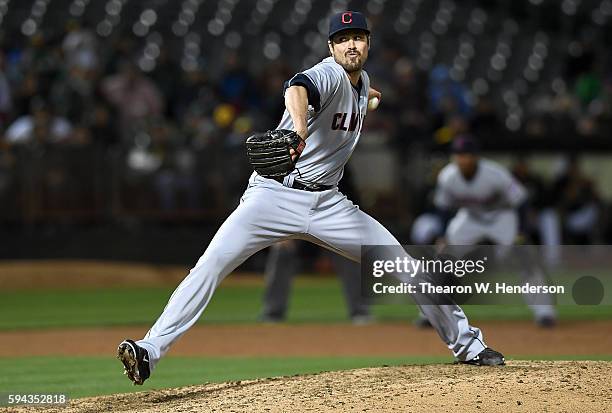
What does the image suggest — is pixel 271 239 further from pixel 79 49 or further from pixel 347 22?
pixel 79 49

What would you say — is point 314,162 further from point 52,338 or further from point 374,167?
point 374,167

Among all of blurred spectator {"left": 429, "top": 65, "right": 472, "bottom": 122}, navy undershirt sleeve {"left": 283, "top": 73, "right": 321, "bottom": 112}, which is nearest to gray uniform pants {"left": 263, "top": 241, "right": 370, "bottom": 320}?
navy undershirt sleeve {"left": 283, "top": 73, "right": 321, "bottom": 112}

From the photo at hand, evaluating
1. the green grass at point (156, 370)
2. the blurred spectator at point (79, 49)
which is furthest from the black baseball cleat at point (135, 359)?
the blurred spectator at point (79, 49)

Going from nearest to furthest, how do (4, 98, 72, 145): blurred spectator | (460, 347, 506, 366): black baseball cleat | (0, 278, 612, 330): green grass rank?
(460, 347, 506, 366): black baseball cleat → (0, 278, 612, 330): green grass → (4, 98, 72, 145): blurred spectator

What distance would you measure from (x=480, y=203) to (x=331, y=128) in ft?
18.1

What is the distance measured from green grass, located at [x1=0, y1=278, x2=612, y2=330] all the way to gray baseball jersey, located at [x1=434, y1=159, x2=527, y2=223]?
1.75 m

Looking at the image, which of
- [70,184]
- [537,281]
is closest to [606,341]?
[537,281]

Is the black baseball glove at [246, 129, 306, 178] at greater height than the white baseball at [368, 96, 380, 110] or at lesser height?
lesser

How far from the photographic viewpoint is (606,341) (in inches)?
404

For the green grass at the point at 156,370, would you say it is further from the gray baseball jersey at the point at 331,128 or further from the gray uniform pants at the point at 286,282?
the gray uniform pants at the point at 286,282

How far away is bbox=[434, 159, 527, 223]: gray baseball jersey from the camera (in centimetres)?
1148
